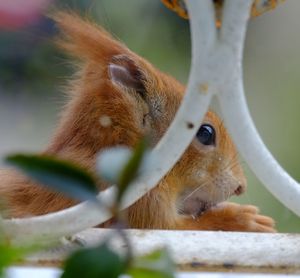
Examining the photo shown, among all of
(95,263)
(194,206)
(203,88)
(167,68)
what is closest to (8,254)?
(95,263)

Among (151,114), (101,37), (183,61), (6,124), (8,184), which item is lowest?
(6,124)

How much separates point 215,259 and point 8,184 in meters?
0.62

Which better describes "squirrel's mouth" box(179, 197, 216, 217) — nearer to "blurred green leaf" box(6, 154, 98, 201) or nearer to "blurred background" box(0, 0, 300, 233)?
"blurred green leaf" box(6, 154, 98, 201)

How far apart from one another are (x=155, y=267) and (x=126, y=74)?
1.00 metres

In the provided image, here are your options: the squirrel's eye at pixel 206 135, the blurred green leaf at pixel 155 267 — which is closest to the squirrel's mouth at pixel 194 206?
the squirrel's eye at pixel 206 135

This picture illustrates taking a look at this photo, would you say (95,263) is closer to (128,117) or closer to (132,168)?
(132,168)

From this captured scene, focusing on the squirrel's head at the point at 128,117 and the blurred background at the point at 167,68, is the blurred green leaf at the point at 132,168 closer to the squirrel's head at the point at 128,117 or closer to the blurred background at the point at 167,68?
the squirrel's head at the point at 128,117

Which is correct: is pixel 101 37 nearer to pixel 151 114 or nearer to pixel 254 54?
pixel 151 114

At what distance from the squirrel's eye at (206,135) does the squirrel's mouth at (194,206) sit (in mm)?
102

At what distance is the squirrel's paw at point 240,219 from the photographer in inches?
52.5

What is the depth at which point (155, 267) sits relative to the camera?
305 millimetres

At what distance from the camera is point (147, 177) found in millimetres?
621

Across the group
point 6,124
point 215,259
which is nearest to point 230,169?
point 215,259

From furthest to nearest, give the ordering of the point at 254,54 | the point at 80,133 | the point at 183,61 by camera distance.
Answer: the point at 254,54 < the point at 183,61 < the point at 80,133
